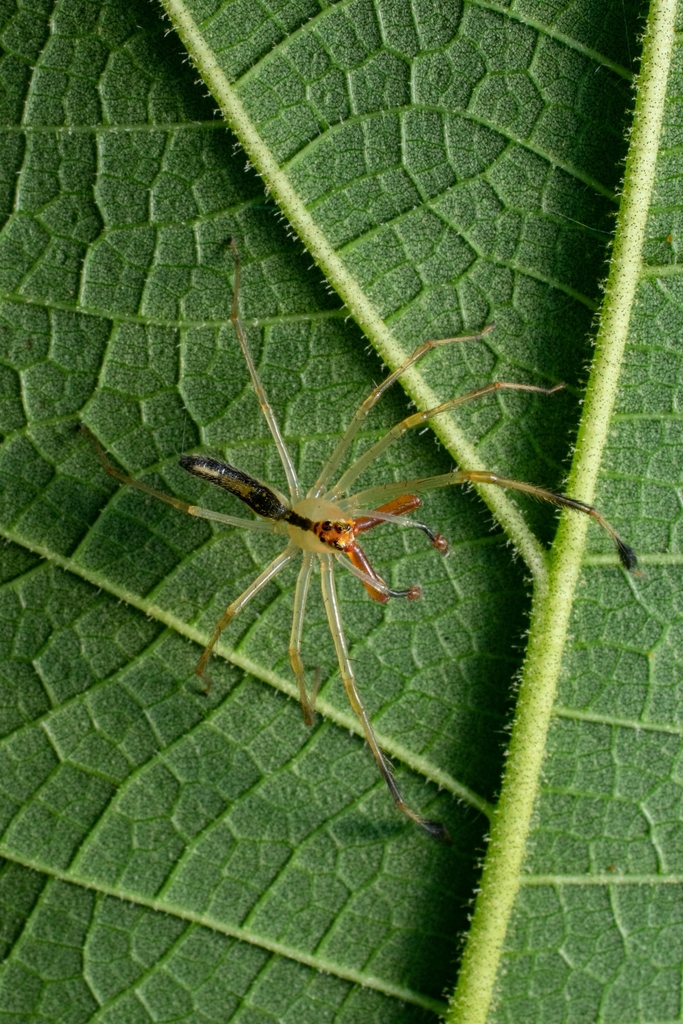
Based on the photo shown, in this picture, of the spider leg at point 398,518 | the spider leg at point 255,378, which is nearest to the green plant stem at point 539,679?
the spider leg at point 398,518

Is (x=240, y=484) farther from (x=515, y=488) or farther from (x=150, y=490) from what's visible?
(x=515, y=488)

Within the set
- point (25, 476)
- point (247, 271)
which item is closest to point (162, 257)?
point (247, 271)

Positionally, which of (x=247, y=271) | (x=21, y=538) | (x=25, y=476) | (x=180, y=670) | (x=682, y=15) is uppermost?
(x=682, y=15)

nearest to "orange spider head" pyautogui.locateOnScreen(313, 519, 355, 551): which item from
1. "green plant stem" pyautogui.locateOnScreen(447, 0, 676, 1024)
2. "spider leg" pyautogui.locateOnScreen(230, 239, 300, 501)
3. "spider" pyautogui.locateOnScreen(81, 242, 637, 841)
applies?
"spider" pyautogui.locateOnScreen(81, 242, 637, 841)

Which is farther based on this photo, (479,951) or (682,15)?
(479,951)

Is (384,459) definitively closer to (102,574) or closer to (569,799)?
(102,574)

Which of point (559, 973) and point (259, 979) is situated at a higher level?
point (259, 979)

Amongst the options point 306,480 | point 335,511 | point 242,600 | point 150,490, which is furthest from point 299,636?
point 150,490
